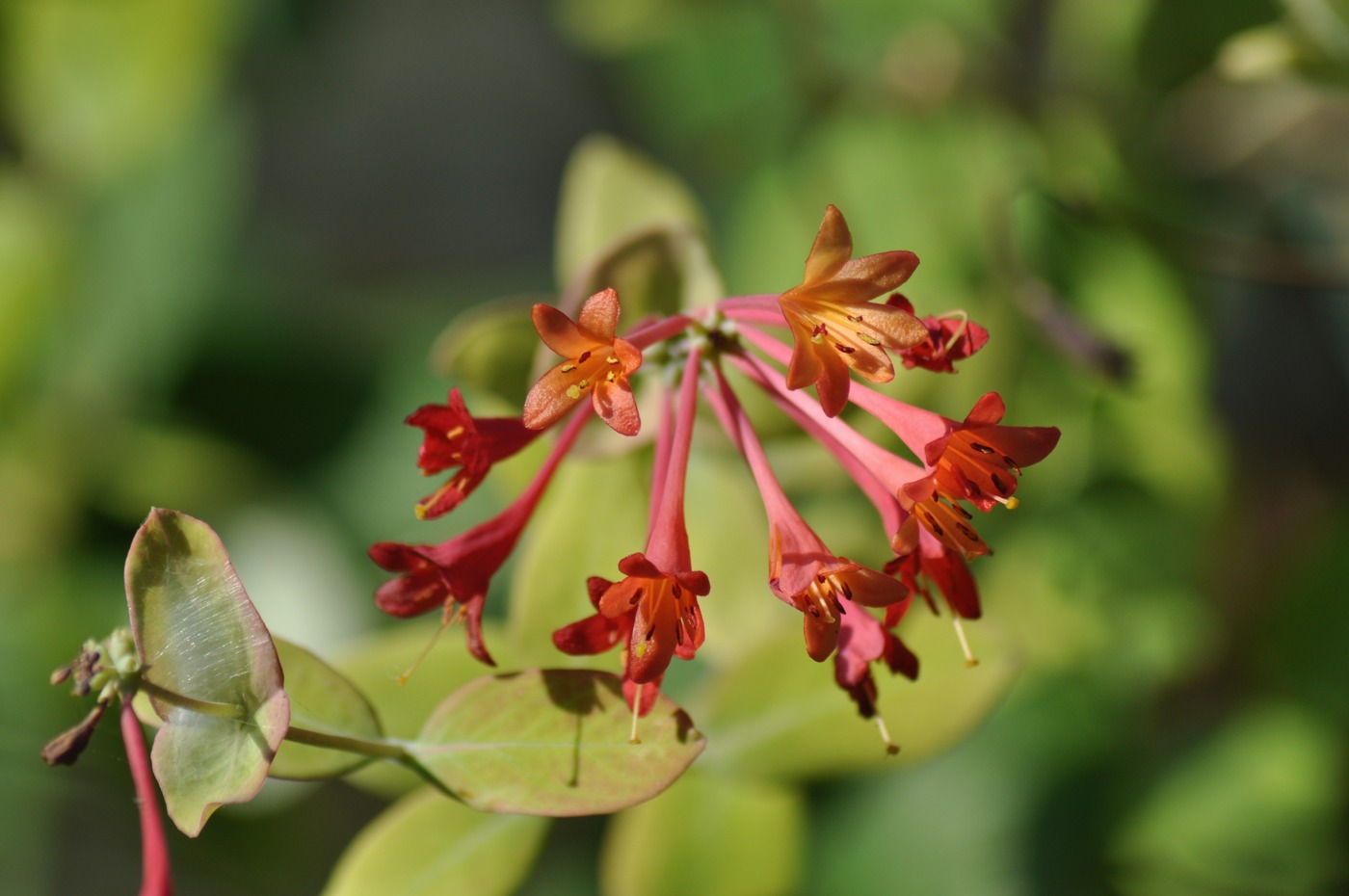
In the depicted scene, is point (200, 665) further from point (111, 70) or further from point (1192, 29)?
point (111, 70)

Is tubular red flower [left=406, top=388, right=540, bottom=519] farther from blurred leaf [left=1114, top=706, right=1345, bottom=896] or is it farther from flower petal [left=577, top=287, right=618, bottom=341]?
blurred leaf [left=1114, top=706, right=1345, bottom=896]

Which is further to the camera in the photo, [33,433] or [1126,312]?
[33,433]

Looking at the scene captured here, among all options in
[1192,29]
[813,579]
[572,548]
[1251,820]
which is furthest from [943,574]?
[1251,820]

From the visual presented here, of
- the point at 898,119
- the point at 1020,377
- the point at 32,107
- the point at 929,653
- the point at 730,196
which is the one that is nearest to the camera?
the point at 929,653

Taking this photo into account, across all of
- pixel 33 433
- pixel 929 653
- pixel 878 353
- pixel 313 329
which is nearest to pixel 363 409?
pixel 313 329

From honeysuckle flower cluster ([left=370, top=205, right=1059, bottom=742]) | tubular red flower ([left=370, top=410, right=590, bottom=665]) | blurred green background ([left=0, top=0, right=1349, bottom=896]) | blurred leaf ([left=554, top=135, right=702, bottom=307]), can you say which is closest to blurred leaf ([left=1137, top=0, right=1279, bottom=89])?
blurred green background ([left=0, top=0, right=1349, bottom=896])

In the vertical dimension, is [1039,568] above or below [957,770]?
above

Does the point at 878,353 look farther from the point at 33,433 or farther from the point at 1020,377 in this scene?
the point at 33,433
